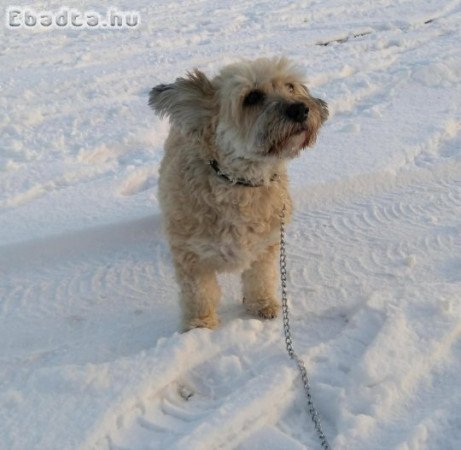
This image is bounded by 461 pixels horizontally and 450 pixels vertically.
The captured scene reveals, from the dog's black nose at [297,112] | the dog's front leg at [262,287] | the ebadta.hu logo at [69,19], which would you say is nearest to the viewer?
the dog's black nose at [297,112]

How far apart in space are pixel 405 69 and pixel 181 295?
5.14 meters

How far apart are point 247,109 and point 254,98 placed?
0.09m

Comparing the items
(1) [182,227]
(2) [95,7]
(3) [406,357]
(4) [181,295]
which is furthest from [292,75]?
(2) [95,7]

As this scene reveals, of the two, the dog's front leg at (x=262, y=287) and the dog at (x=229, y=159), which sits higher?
the dog at (x=229, y=159)

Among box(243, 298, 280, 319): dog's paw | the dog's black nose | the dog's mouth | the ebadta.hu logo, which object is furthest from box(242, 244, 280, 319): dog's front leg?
the ebadta.hu logo

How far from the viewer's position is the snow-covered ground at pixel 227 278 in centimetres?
288

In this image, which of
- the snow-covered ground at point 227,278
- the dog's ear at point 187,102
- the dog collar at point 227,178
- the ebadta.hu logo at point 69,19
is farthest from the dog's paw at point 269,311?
the ebadta.hu logo at point 69,19

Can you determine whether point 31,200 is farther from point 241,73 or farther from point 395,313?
point 395,313

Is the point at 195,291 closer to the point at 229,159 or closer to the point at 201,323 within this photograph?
the point at 201,323

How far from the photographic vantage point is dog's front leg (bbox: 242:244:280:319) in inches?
146

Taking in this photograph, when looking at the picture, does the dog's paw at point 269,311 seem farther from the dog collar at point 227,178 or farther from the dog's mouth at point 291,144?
the dog's mouth at point 291,144

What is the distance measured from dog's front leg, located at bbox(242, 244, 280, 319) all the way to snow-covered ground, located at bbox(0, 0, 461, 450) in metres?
0.13

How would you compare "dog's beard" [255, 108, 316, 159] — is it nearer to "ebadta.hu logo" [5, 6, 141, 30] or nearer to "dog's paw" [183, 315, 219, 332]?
"dog's paw" [183, 315, 219, 332]

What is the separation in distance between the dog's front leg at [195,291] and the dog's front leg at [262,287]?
0.27 m
